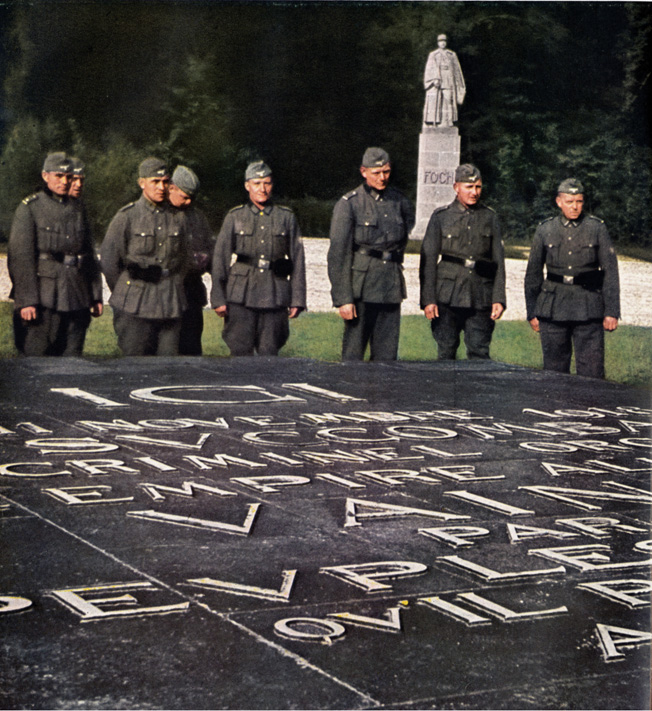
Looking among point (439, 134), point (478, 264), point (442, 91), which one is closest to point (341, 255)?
point (478, 264)

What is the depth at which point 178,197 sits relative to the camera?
26.0 feet

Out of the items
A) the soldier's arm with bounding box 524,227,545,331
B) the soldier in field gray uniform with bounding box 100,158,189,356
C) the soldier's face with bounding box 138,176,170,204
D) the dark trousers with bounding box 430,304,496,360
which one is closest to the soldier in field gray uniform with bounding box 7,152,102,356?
the soldier in field gray uniform with bounding box 100,158,189,356

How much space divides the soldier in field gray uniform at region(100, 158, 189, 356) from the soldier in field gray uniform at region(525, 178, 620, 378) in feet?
7.31

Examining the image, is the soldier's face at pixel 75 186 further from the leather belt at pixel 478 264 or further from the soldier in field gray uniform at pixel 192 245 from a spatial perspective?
the leather belt at pixel 478 264

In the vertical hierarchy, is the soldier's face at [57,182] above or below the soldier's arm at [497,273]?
above

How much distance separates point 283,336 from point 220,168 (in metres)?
10.4

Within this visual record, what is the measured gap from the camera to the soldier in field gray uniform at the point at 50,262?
7.58 m

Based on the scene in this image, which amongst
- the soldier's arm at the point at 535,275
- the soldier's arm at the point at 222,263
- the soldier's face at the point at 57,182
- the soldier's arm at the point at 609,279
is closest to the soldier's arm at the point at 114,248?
the soldier's face at the point at 57,182

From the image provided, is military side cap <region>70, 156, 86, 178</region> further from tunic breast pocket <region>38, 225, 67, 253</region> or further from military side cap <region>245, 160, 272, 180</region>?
military side cap <region>245, 160, 272, 180</region>

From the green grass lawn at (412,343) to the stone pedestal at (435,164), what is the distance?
21.8ft

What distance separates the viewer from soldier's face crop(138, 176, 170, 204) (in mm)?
7629

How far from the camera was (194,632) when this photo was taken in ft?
8.58

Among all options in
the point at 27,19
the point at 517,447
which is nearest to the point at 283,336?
the point at 517,447

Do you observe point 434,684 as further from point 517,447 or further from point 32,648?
point 517,447
